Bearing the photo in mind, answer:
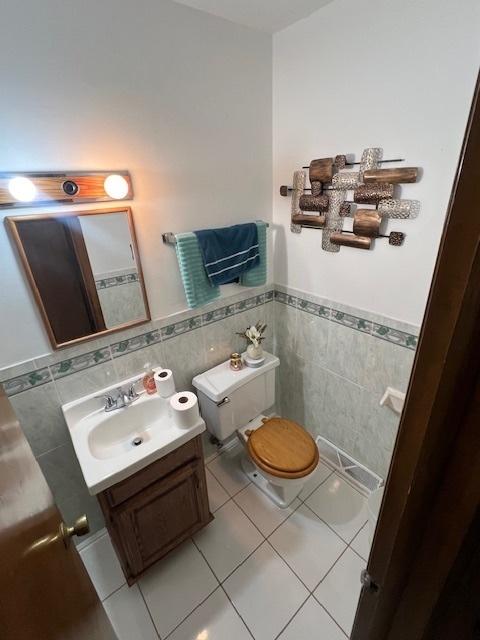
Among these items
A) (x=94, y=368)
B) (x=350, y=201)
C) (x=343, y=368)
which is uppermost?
(x=350, y=201)

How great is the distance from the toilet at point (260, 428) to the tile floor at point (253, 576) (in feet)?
0.62

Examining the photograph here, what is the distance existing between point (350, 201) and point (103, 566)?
88.2 inches

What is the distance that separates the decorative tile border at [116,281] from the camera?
1.37 m

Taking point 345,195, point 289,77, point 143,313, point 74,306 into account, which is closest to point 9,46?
point 74,306

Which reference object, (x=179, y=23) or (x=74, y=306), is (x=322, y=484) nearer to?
(x=74, y=306)

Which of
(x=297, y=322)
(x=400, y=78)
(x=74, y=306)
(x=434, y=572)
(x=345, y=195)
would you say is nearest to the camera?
(x=434, y=572)

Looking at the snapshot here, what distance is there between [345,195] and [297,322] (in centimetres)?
80

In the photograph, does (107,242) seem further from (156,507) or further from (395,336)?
(395,336)

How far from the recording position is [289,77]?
1.53 m

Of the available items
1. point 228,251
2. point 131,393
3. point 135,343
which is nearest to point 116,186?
point 228,251

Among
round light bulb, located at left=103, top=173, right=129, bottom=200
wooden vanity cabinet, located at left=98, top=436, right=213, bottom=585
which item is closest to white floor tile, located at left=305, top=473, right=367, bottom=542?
wooden vanity cabinet, located at left=98, top=436, right=213, bottom=585

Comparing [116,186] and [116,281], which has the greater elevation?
[116,186]

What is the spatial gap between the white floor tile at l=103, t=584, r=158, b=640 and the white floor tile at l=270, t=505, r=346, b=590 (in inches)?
26.8

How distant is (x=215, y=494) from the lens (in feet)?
6.32
